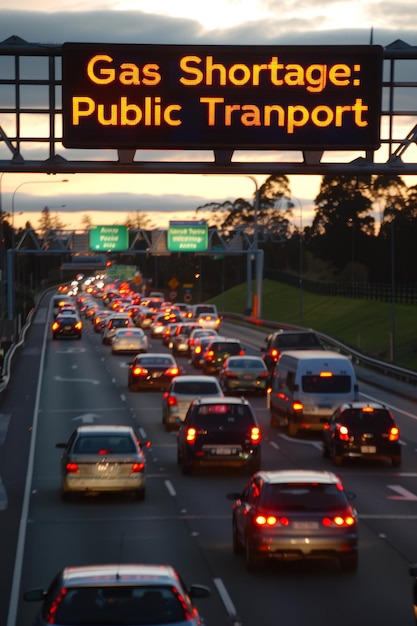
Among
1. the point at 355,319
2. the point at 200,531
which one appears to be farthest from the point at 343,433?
the point at 355,319

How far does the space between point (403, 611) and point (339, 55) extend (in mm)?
7208

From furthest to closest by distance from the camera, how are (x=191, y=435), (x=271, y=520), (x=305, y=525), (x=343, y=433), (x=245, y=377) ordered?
1. (x=245, y=377)
2. (x=343, y=433)
3. (x=191, y=435)
4. (x=271, y=520)
5. (x=305, y=525)

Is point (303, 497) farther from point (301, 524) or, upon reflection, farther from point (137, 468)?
point (137, 468)

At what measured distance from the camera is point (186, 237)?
111750 mm

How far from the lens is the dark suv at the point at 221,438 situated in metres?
31.1

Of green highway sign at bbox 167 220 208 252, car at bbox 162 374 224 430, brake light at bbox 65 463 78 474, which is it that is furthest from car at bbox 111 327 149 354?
brake light at bbox 65 463 78 474

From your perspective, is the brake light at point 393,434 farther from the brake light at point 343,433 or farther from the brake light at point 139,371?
the brake light at point 139,371

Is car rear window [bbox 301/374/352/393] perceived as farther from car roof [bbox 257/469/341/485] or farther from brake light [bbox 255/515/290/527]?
brake light [bbox 255/515/290/527]

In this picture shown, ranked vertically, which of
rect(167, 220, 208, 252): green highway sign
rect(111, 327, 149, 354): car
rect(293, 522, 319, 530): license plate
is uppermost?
rect(167, 220, 208, 252): green highway sign

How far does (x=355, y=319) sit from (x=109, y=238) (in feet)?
74.0

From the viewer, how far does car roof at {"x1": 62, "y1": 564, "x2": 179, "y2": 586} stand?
438 inches

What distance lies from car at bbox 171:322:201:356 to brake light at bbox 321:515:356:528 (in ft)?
182

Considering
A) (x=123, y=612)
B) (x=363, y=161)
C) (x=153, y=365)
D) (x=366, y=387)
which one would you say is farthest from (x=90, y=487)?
(x=366, y=387)

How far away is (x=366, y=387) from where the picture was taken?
5712cm
